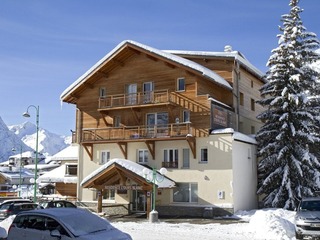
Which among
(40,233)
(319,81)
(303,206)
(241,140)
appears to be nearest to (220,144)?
(241,140)

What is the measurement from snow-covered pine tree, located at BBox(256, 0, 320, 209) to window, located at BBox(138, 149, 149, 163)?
8.66 metres

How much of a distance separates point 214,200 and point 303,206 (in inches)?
481

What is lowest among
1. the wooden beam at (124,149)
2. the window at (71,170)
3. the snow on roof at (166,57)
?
the window at (71,170)

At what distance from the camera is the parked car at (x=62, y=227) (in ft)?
35.4

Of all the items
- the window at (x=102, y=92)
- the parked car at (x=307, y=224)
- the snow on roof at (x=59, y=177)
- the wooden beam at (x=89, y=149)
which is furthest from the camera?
the snow on roof at (x=59, y=177)

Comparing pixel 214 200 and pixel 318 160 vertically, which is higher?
pixel 318 160

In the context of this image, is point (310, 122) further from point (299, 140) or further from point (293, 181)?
point (293, 181)

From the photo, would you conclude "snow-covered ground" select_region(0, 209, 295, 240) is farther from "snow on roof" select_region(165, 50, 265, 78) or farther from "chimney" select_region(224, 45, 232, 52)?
"chimney" select_region(224, 45, 232, 52)

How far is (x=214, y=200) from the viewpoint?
2991cm

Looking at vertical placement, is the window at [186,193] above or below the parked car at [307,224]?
above

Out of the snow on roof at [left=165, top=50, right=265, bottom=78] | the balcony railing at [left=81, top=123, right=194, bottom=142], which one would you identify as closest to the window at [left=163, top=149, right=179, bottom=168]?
the balcony railing at [left=81, top=123, right=194, bottom=142]

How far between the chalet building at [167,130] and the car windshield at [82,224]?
666 inches

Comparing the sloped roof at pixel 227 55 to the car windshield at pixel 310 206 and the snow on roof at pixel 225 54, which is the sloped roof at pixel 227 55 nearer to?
the snow on roof at pixel 225 54

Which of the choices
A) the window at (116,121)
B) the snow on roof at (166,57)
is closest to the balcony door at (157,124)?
the window at (116,121)
